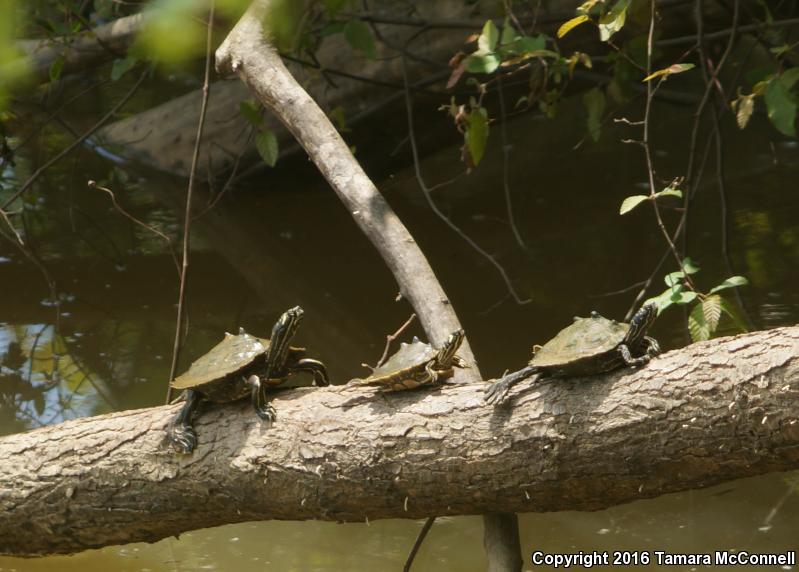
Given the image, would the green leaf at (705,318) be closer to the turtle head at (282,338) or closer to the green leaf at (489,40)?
the turtle head at (282,338)

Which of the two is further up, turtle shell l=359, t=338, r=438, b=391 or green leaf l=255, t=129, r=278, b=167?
green leaf l=255, t=129, r=278, b=167

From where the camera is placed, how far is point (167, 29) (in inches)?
50.0

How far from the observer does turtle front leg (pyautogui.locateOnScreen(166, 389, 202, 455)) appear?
2.78 meters

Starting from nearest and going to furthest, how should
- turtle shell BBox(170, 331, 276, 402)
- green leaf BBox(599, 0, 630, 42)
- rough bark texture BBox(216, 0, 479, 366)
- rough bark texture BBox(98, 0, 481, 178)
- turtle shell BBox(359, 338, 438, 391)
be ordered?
turtle shell BBox(359, 338, 438, 391) < turtle shell BBox(170, 331, 276, 402) < rough bark texture BBox(216, 0, 479, 366) < green leaf BBox(599, 0, 630, 42) < rough bark texture BBox(98, 0, 481, 178)

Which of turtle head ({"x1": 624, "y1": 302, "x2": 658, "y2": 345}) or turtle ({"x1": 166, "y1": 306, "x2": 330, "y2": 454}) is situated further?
turtle ({"x1": 166, "y1": 306, "x2": 330, "y2": 454})

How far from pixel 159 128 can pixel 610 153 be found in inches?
131

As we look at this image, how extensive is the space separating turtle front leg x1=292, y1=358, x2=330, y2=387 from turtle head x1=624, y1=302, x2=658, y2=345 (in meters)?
0.91

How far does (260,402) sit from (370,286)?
9.12 ft

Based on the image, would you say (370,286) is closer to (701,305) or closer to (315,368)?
(315,368)

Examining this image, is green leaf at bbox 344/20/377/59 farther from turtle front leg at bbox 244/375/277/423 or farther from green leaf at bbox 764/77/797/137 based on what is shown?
turtle front leg at bbox 244/375/277/423

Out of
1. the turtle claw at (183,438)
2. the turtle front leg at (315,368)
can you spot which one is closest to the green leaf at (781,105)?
the turtle front leg at (315,368)

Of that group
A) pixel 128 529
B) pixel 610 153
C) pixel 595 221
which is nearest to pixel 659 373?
pixel 128 529

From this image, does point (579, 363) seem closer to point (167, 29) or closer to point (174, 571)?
point (167, 29)

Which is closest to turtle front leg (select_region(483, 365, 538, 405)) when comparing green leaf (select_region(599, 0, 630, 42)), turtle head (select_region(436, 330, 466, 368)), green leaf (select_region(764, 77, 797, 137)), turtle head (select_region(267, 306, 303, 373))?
turtle head (select_region(436, 330, 466, 368))
